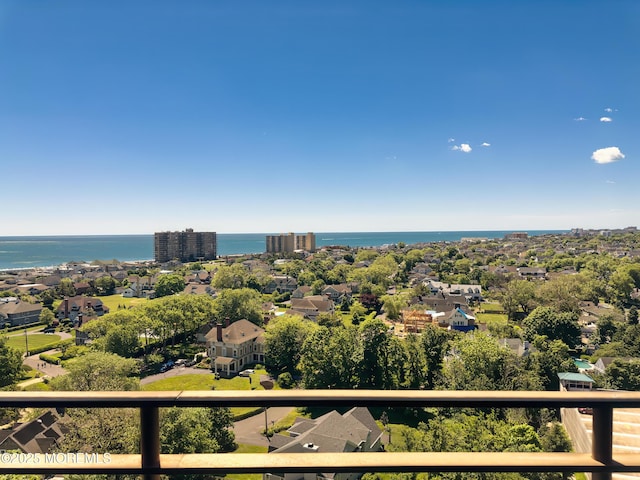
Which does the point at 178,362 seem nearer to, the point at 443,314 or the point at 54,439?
the point at 54,439

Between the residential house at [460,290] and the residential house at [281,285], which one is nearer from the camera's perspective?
the residential house at [460,290]

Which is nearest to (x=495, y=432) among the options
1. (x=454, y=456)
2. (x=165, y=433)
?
(x=165, y=433)

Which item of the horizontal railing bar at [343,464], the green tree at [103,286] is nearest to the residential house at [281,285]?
the green tree at [103,286]

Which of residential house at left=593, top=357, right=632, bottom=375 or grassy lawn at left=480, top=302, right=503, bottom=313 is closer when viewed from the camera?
residential house at left=593, top=357, right=632, bottom=375

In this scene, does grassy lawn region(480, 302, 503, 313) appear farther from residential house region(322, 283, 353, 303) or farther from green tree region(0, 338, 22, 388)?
green tree region(0, 338, 22, 388)

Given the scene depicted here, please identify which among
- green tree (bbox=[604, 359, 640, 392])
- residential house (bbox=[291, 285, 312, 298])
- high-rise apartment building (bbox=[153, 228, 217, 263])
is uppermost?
high-rise apartment building (bbox=[153, 228, 217, 263])

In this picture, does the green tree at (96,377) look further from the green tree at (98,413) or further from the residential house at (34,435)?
the residential house at (34,435)

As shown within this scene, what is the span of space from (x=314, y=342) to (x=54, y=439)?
10771 millimetres

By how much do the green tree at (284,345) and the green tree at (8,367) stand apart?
39.0ft

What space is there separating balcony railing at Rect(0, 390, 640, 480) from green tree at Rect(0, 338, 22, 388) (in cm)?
2009

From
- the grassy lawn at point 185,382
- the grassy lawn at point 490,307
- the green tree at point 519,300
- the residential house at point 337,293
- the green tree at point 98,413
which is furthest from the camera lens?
the residential house at point 337,293

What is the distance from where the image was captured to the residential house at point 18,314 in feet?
107

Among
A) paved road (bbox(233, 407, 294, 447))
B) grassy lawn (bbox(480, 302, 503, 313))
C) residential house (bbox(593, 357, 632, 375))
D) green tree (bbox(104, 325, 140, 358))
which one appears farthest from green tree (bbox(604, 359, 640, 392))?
green tree (bbox(104, 325, 140, 358))

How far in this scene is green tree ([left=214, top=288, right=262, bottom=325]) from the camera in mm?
28547
